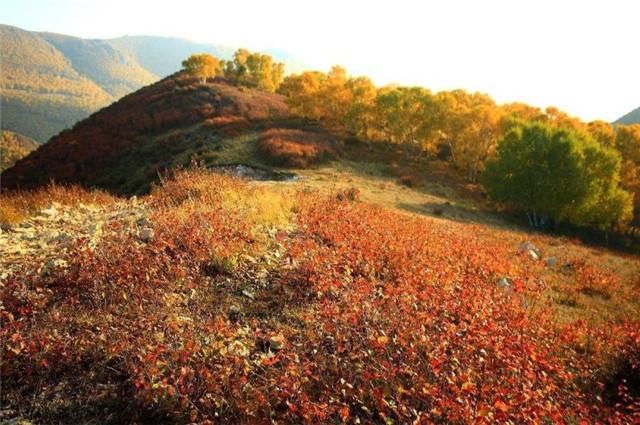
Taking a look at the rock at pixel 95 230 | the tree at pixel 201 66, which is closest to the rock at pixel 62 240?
the rock at pixel 95 230

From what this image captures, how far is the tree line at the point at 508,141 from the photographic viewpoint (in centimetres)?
3741

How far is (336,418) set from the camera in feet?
16.2

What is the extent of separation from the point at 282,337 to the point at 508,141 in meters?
40.1

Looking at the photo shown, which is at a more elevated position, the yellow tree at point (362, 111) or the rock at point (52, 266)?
the yellow tree at point (362, 111)

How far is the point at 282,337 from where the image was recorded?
5.93 meters

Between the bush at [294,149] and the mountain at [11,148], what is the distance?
145881mm

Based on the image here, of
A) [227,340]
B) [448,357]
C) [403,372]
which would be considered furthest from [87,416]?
[448,357]

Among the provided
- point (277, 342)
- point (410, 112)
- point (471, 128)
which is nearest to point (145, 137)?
point (410, 112)

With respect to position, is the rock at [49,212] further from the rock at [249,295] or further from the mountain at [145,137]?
the mountain at [145,137]

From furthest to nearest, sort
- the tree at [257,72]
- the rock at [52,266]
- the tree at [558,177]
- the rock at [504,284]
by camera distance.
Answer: the tree at [257,72]
the tree at [558,177]
the rock at [504,284]
the rock at [52,266]

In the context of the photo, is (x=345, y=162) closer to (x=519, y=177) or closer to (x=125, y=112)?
(x=519, y=177)

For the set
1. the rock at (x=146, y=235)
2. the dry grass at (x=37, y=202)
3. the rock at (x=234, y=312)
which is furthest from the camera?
the dry grass at (x=37, y=202)

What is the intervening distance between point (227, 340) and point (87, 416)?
1786mm

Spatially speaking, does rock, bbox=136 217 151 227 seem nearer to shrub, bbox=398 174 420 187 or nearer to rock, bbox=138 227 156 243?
rock, bbox=138 227 156 243
